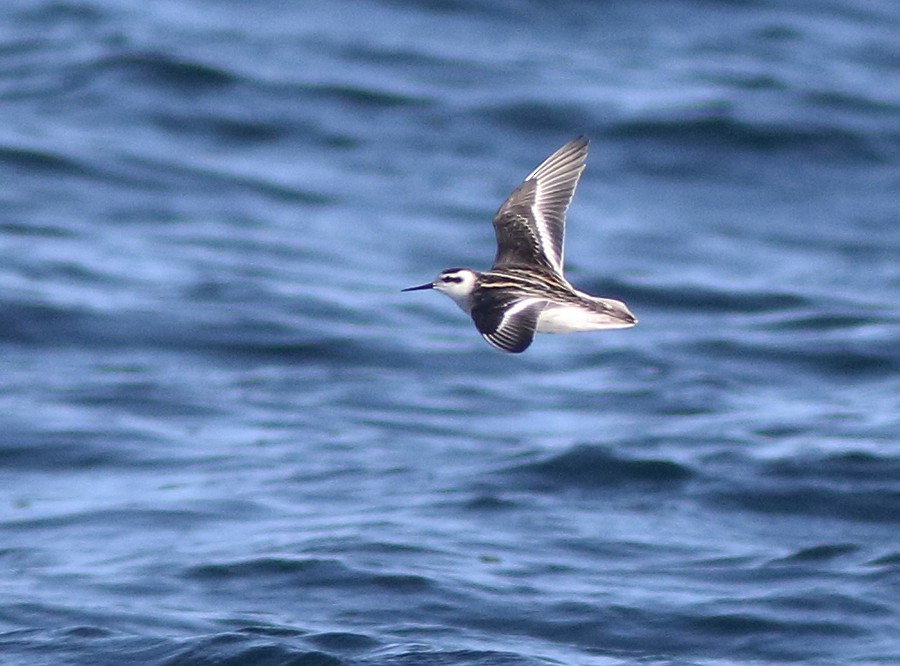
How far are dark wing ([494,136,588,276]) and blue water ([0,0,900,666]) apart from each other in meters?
2.39

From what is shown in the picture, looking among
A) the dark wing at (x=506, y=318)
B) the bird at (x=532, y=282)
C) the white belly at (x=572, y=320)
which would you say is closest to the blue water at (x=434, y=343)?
the bird at (x=532, y=282)

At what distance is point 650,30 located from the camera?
26469 mm

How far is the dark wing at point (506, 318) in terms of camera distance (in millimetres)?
7340

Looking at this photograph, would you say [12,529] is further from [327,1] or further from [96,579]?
[327,1]

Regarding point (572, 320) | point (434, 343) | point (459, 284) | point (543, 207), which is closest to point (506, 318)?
point (572, 320)

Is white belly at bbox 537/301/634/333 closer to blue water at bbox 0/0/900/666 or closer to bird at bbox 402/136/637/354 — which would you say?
bird at bbox 402/136/637/354

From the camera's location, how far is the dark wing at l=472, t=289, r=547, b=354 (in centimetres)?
734

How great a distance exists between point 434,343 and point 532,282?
893cm

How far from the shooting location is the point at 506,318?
7.80 m

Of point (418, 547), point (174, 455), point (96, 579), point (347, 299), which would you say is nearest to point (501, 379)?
point (347, 299)

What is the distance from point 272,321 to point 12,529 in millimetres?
5433

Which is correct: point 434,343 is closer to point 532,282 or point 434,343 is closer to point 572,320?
point 532,282

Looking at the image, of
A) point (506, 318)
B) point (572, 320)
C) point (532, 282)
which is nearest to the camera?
point (506, 318)

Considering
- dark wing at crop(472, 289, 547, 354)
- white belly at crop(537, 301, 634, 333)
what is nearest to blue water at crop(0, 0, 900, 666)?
white belly at crop(537, 301, 634, 333)
